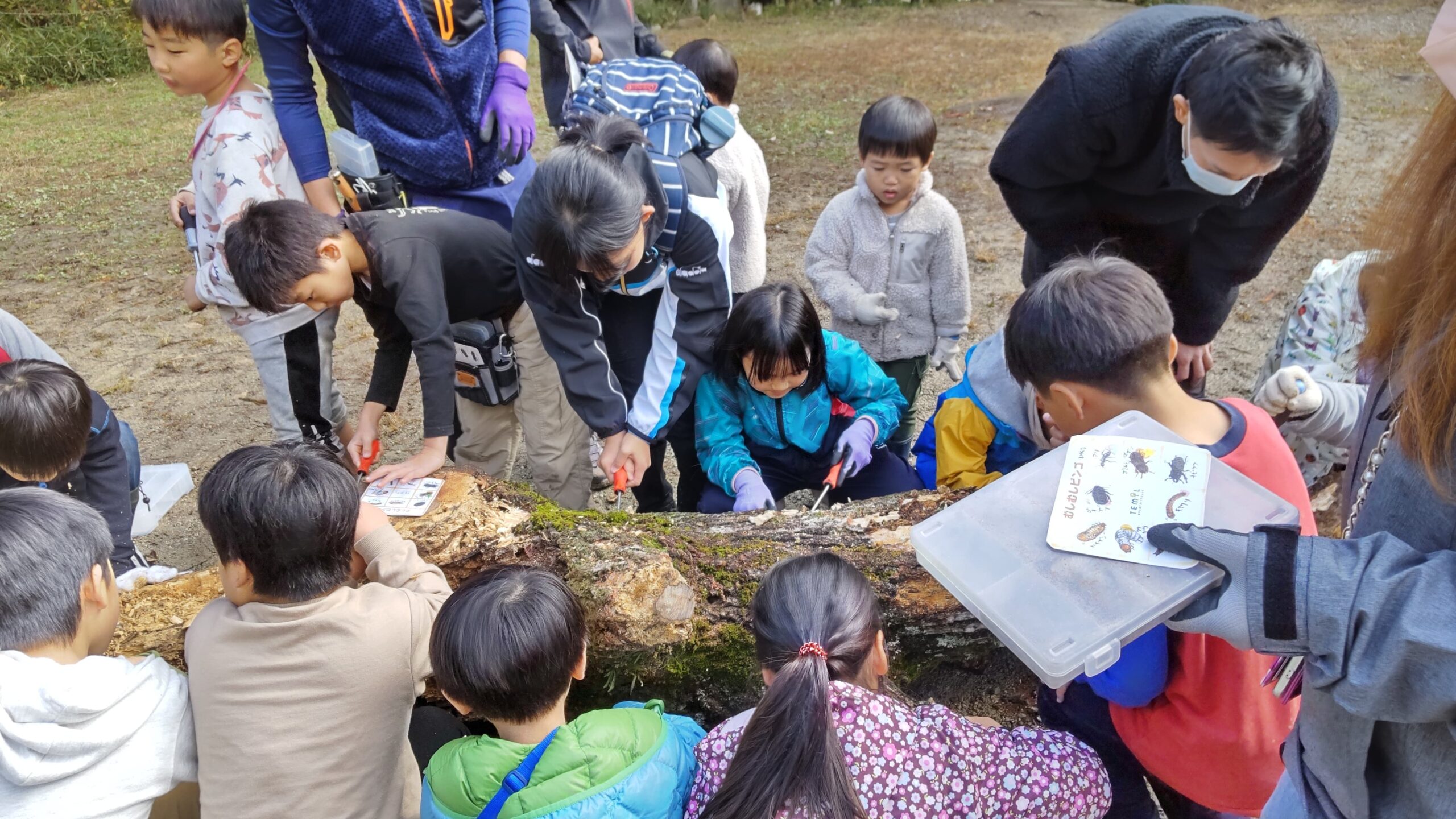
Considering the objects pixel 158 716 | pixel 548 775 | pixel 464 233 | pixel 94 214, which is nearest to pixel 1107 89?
pixel 464 233

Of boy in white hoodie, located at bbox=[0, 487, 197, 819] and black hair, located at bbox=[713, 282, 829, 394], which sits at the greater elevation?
black hair, located at bbox=[713, 282, 829, 394]

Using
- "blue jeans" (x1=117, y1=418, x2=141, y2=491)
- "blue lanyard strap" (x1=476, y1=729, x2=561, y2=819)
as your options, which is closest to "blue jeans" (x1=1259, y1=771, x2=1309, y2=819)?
"blue lanyard strap" (x1=476, y1=729, x2=561, y2=819)

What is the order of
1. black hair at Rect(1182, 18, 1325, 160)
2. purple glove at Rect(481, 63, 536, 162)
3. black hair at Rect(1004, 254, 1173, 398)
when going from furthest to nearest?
1. purple glove at Rect(481, 63, 536, 162)
2. black hair at Rect(1182, 18, 1325, 160)
3. black hair at Rect(1004, 254, 1173, 398)

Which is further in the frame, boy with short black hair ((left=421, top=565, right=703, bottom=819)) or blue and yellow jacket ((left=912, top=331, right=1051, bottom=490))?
blue and yellow jacket ((left=912, top=331, right=1051, bottom=490))

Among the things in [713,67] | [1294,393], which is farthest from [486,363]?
[1294,393]

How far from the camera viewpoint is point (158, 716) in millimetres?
1702

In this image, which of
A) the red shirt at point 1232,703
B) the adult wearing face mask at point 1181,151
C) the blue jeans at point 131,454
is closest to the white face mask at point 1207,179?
the adult wearing face mask at point 1181,151

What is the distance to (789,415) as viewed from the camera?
2709 millimetres

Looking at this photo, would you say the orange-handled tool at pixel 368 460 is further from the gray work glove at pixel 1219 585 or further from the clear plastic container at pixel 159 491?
the gray work glove at pixel 1219 585

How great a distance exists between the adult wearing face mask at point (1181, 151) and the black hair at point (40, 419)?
96.4 inches

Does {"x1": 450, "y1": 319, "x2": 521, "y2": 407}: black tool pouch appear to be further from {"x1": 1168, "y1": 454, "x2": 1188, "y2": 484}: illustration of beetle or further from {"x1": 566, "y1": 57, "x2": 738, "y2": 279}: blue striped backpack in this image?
{"x1": 1168, "y1": 454, "x2": 1188, "y2": 484}: illustration of beetle

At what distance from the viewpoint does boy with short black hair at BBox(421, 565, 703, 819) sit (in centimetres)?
151

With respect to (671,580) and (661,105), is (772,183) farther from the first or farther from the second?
(671,580)

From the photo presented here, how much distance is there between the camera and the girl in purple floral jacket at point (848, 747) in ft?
4.47
